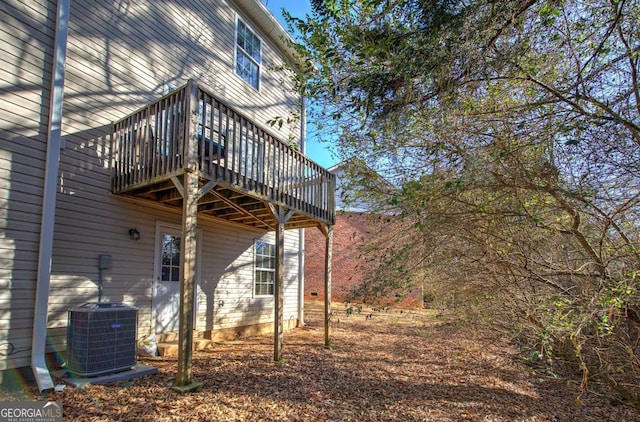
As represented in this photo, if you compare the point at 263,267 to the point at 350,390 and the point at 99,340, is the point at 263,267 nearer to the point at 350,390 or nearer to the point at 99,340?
the point at 350,390

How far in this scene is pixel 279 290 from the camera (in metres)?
6.22

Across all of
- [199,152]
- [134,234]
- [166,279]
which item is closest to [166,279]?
[166,279]

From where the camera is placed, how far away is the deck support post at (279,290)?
239 inches

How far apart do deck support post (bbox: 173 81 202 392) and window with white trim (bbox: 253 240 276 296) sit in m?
4.43

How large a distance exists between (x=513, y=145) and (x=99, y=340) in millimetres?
5090

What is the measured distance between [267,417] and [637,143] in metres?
4.40

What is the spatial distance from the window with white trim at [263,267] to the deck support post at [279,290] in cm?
261

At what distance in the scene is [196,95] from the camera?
471cm

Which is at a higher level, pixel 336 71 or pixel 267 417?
pixel 336 71

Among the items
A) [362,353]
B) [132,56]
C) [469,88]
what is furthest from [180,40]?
[362,353]

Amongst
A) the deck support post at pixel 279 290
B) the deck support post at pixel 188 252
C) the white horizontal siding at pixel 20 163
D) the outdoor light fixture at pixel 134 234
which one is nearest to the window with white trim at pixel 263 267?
the deck support post at pixel 279 290

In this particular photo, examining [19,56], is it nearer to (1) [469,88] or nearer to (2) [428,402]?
(1) [469,88]

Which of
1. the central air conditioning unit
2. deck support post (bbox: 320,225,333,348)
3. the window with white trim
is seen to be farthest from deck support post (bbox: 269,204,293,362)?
the window with white trim

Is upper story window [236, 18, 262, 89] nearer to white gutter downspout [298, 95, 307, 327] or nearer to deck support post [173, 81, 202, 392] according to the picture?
white gutter downspout [298, 95, 307, 327]
